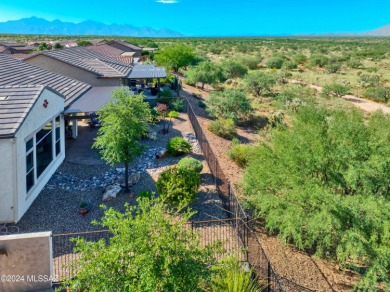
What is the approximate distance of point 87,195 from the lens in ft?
64.6

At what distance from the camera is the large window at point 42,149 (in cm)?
1764

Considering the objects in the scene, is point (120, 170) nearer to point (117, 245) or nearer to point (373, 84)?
point (117, 245)

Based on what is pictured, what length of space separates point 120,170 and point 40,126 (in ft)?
20.4

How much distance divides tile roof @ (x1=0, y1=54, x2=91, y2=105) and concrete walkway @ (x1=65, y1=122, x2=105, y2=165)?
3.73m

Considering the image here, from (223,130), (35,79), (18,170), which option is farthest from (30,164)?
(223,130)

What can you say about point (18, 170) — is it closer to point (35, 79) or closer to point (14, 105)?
point (14, 105)

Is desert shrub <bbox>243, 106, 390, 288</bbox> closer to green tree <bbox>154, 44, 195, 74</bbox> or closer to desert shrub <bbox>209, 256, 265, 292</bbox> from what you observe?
desert shrub <bbox>209, 256, 265, 292</bbox>

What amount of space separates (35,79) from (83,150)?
652 cm

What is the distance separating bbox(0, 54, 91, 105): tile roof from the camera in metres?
23.7

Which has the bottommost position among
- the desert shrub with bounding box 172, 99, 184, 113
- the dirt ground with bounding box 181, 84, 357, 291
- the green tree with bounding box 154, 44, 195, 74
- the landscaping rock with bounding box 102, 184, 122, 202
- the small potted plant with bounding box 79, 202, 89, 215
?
the dirt ground with bounding box 181, 84, 357, 291

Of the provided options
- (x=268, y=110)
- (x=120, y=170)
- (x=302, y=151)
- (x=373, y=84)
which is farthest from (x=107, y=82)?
(x=373, y=84)

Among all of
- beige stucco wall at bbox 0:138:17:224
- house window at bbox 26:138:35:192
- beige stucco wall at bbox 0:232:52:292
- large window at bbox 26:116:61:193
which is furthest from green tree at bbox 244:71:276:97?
beige stucco wall at bbox 0:232:52:292

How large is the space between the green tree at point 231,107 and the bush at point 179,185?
19083 millimetres

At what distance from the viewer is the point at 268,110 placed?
43875mm
